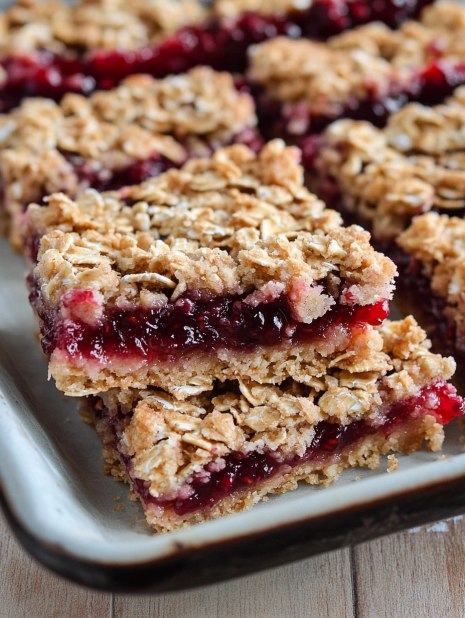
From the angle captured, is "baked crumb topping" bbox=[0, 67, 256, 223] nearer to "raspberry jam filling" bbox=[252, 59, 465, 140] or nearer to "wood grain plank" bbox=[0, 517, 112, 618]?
"raspberry jam filling" bbox=[252, 59, 465, 140]

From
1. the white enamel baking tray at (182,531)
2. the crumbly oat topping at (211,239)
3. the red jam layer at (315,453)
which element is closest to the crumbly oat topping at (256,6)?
the crumbly oat topping at (211,239)

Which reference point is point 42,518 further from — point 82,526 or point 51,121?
point 51,121

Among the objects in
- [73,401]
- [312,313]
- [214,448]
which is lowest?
[73,401]

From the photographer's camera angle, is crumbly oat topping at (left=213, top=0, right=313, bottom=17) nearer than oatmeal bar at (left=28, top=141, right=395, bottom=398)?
No

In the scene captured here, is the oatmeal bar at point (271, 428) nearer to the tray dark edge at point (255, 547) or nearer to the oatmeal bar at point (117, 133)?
the tray dark edge at point (255, 547)

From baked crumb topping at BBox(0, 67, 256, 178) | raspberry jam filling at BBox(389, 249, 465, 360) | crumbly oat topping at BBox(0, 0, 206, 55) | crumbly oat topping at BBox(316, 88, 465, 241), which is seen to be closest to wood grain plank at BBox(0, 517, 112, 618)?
raspberry jam filling at BBox(389, 249, 465, 360)

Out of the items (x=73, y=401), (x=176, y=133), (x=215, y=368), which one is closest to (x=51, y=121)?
(x=176, y=133)
